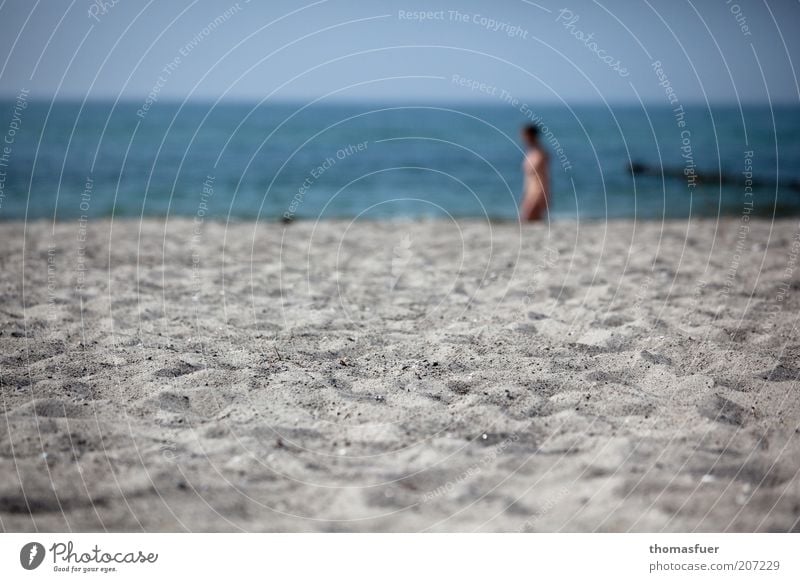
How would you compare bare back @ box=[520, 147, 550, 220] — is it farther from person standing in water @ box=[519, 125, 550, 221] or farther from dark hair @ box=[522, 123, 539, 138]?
dark hair @ box=[522, 123, 539, 138]

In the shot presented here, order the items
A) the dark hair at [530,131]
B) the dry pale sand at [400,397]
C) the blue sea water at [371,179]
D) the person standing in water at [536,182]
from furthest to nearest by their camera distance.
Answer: the blue sea water at [371,179]
the person standing in water at [536,182]
the dark hair at [530,131]
the dry pale sand at [400,397]

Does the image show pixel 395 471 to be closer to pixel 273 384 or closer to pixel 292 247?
pixel 273 384

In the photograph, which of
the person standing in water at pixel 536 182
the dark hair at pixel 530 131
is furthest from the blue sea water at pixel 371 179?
the person standing in water at pixel 536 182

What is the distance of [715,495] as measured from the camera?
304 centimetres

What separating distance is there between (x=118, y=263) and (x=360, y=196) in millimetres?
10205
